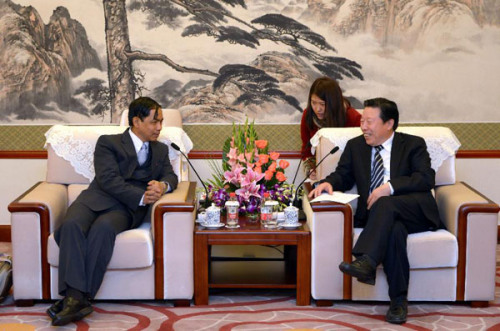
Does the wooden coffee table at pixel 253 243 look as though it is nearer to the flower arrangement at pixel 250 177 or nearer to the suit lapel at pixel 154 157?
the flower arrangement at pixel 250 177

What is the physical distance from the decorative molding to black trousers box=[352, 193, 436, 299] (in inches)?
72.6

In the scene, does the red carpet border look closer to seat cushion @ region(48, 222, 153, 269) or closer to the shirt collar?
seat cushion @ region(48, 222, 153, 269)

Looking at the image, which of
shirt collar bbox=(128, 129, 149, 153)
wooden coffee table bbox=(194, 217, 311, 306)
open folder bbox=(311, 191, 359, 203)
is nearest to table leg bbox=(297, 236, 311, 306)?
wooden coffee table bbox=(194, 217, 311, 306)

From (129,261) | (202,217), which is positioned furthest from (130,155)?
(129,261)

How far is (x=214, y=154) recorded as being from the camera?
244 inches

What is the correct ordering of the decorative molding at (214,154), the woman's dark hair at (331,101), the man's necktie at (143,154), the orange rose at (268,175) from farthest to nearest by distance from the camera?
the decorative molding at (214,154) < the woman's dark hair at (331,101) < the man's necktie at (143,154) < the orange rose at (268,175)

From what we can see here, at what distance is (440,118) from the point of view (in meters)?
6.10

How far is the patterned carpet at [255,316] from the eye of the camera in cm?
411

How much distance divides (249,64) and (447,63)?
1.62 m

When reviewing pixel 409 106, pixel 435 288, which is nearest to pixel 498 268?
pixel 435 288

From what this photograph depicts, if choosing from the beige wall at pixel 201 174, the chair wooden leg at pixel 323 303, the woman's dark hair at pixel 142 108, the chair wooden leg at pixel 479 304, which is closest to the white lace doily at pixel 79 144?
the woman's dark hair at pixel 142 108

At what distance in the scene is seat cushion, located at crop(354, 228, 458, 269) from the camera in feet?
14.3

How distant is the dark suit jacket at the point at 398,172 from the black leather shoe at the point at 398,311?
550mm

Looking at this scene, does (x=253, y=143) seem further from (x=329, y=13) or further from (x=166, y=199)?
(x=329, y=13)
